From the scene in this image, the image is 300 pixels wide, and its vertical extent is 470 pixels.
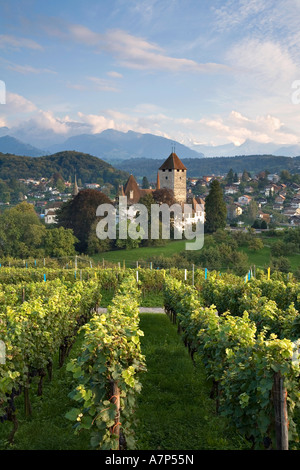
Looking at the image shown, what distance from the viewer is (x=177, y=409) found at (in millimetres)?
6758

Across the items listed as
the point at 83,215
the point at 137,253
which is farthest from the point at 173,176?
the point at 137,253

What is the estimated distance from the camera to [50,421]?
6438 millimetres

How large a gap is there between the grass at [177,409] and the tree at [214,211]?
4808cm

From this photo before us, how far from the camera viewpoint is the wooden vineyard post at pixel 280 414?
13.8ft

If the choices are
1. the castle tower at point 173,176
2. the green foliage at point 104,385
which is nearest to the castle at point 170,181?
the castle tower at point 173,176

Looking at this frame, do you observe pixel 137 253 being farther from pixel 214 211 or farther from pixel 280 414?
pixel 280 414

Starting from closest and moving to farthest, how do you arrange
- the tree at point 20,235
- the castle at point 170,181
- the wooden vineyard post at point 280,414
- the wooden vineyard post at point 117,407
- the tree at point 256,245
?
the wooden vineyard post at point 280,414 < the wooden vineyard post at point 117,407 < the tree at point 256,245 < the tree at point 20,235 < the castle at point 170,181

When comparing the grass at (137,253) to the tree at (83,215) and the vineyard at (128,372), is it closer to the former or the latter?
the tree at (83,215)

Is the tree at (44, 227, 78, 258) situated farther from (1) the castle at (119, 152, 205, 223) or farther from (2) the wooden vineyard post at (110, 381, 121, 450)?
(2) the wooden vineyard post at (110, 381, 121, 450)

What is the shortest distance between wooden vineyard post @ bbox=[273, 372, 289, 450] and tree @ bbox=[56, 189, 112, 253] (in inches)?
1884

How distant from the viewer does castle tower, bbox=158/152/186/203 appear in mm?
68750

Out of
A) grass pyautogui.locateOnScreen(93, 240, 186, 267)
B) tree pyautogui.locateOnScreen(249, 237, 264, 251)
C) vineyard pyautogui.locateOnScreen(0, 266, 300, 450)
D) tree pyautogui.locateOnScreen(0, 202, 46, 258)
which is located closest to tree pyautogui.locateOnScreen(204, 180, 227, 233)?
grass pyautogui.locateOnScreen(93, 240, 186, 267)
